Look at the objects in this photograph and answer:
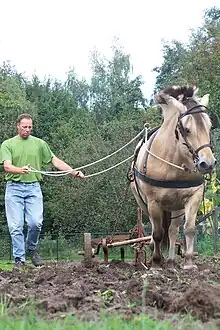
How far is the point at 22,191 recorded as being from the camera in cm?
1002

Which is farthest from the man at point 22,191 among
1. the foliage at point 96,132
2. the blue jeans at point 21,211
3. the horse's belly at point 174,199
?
the foliage at point 96,132

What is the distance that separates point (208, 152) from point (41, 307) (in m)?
3.69

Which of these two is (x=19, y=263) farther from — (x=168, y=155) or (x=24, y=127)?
(x=168, y=155)

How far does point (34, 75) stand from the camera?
65.9 m

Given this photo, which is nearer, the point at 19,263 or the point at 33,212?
the point at 19,263

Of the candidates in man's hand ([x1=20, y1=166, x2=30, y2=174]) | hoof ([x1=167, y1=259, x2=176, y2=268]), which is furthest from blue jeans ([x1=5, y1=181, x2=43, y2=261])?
hoof ([x1=167, y1=259, x2=176, y2=268])

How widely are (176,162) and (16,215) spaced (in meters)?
2.49

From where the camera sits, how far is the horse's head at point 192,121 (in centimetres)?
776

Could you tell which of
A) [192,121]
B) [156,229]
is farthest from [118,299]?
[156,229]

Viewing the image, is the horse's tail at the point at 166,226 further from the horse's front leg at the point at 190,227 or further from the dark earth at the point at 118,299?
the dark earth at the point at 118,299

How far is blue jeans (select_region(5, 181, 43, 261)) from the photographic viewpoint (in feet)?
32.5

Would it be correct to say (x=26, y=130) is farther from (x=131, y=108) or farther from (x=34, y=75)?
(x=34, y=75)

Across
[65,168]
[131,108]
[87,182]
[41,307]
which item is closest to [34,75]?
[131,108]

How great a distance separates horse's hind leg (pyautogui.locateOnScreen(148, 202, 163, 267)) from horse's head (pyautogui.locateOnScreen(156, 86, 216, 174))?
0.94 metres
